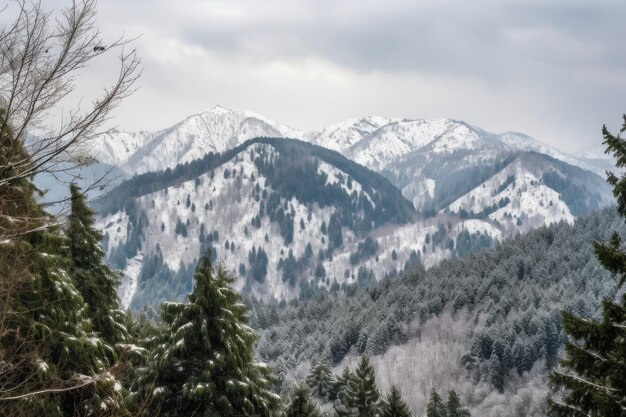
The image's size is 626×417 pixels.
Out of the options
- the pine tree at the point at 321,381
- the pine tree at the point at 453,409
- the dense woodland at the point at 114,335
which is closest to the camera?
the dense woodland at the point at 114,335

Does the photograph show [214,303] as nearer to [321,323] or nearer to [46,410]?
[46,410]

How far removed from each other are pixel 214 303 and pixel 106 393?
11.8 ft

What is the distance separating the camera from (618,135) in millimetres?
10445

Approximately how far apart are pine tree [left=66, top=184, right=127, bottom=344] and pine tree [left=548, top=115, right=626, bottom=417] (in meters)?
14.5

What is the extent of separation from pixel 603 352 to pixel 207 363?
9.25m

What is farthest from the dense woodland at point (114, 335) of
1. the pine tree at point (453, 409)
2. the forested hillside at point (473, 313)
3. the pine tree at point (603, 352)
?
the forested hillside at point (473, 313)

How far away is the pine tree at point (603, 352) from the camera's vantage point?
30.5 ft

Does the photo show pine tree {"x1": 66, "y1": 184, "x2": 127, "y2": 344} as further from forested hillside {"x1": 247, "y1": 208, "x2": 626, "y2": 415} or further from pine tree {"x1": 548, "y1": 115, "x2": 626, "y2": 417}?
forested hillside {"x1": 247, "y1": 208, "x2": 626, "y2": 415}

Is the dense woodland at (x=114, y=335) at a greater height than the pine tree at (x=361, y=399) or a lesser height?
greater

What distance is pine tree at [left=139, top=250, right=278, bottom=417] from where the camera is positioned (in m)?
14.8

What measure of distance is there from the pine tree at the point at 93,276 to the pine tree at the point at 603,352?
14.5m

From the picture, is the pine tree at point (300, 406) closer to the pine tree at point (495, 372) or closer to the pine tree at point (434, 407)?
the pine tree at point (434, 407)

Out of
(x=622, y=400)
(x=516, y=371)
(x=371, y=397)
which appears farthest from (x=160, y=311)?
(x=516, y=371)

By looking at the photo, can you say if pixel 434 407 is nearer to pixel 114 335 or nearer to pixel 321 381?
pixel 321 381
